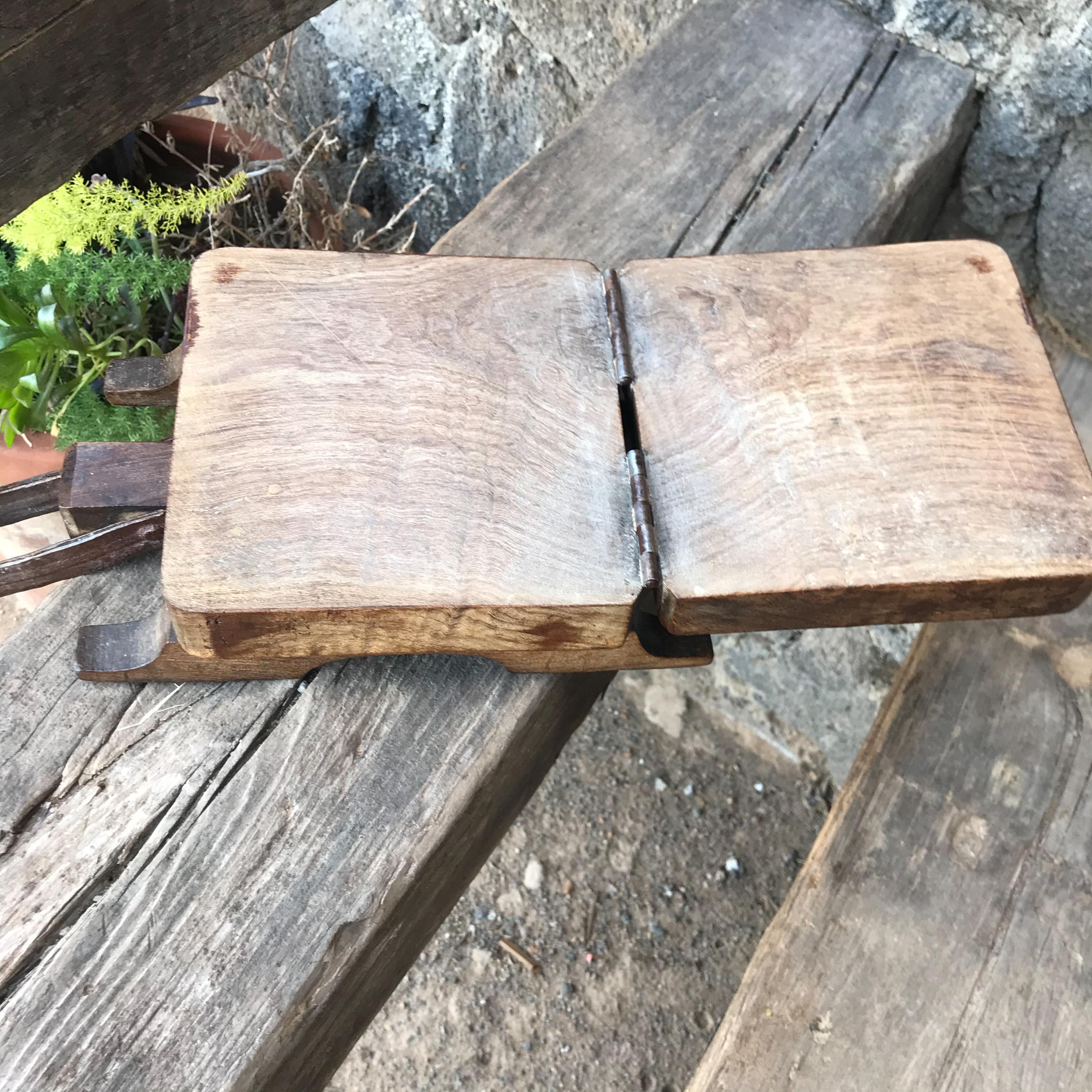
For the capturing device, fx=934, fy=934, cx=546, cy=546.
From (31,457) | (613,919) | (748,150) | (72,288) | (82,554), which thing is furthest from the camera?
(613,919)

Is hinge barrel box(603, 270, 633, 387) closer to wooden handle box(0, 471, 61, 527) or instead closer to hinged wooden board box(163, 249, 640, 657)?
hinged wooden board box(163, 249, 640, 657)

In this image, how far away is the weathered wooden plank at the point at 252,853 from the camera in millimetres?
796

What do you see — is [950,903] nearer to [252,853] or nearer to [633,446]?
[633,446]

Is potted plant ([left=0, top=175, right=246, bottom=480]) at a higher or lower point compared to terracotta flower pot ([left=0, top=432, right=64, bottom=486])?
higher

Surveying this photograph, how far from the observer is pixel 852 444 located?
92 cm

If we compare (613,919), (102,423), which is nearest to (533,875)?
(613,919)

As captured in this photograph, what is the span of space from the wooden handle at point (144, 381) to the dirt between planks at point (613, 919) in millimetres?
1314

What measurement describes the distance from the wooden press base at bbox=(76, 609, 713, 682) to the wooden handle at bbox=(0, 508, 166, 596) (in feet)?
0.24

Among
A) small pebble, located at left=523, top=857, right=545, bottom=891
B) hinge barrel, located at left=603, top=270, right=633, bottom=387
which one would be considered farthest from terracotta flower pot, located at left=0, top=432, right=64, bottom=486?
A: small pebble, located at left=523, top=857, right=545, bottom=891

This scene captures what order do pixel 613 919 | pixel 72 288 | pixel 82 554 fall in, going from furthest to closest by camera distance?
pixel 613 919 < pixel 72 288 < pixel 82 554

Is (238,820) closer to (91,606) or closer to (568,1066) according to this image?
(91,606)

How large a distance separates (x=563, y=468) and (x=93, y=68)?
0.57 metres

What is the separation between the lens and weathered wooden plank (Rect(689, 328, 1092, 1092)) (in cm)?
96

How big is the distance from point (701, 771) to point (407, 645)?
1494mm
